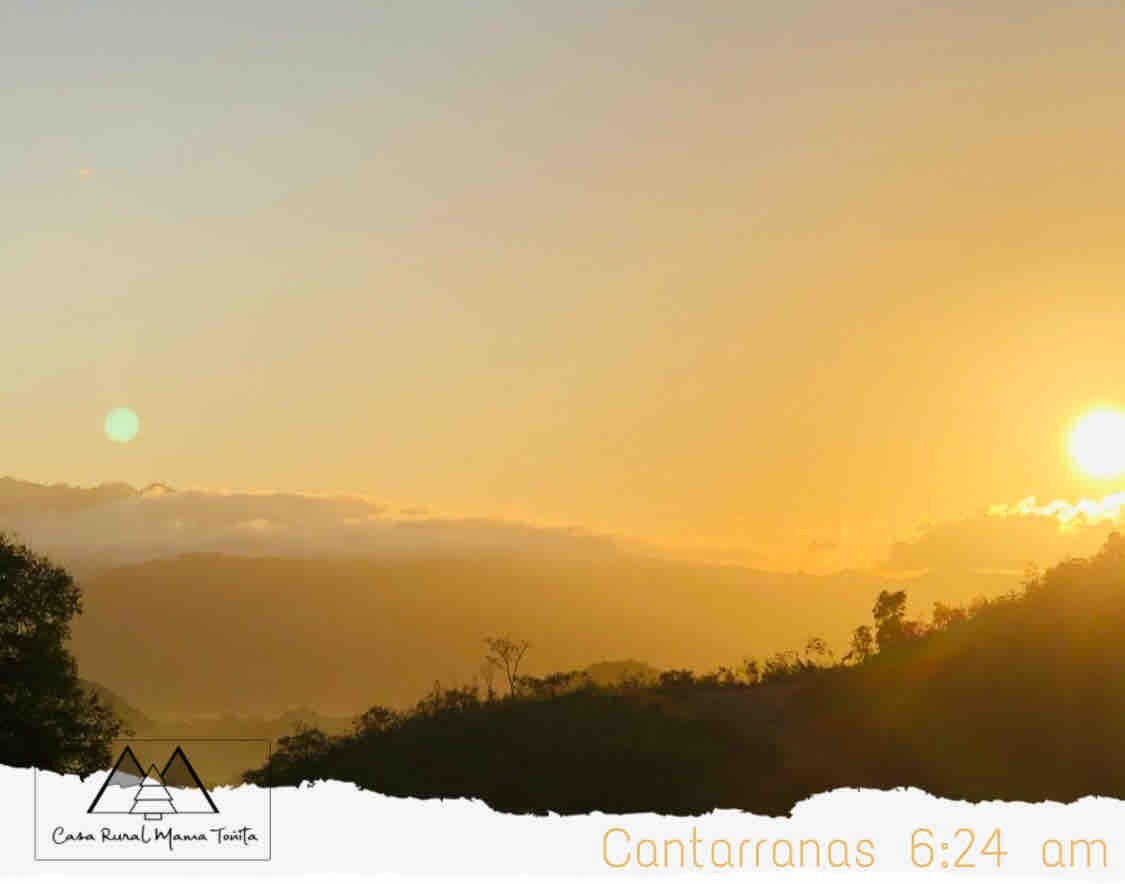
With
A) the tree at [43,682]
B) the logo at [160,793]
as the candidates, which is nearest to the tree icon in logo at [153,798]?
the logo at [160,793]

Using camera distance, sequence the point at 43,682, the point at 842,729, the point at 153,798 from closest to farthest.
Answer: the point at 153,798 → the point at 842,729 → the point at 43,682

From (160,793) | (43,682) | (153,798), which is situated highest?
(43,682)

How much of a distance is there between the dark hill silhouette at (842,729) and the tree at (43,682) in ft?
Answer: 27.0

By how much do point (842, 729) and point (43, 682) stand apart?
32.5 metres

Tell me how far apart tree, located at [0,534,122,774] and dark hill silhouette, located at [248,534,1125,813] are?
823 cm

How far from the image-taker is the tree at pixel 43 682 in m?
52.7

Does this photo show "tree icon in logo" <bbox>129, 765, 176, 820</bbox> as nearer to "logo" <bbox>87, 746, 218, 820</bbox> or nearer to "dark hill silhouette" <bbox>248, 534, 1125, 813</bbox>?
"logo" <bbox>87, 746, 218, 820</bbox>

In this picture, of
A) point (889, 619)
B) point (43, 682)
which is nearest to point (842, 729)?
point (889, 619)

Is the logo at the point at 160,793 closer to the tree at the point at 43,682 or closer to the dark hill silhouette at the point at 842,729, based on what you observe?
the dark hill silhouette at the point at 842,729

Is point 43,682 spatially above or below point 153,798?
above

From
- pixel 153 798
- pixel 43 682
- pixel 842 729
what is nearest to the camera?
pixel 153 798

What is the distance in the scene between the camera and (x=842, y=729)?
4403 centimetres

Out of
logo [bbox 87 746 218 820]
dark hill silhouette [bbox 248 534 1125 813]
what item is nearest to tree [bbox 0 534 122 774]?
dark hill silhouette [bbox 248 534 1125 813]

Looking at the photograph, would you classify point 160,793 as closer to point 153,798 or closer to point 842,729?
point 153,798
